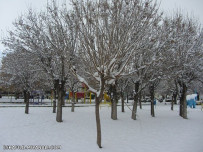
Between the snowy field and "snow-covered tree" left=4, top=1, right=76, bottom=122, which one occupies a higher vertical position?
"snow-covered tree" left=4, top=1, right=76, bottom=122

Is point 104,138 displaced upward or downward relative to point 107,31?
downward

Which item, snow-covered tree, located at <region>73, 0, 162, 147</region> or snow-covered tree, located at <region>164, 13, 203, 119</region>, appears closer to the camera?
snow-covered tree, located at <region>73, 0, 162, 147</region>

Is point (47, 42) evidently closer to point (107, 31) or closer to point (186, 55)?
point (107, 31)

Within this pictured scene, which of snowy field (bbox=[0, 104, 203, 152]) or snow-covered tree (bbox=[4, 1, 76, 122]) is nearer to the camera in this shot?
snowy field (bbox=[0, 104, 203, 152])

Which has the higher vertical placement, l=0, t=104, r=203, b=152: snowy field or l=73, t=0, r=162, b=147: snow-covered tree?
l=73, t=0, r=162, b=147: snow-covered tree

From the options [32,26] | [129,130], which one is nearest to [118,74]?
[129,130]

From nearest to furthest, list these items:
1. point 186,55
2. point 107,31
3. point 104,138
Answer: point 107,31 < point 104,138 < point 186,55

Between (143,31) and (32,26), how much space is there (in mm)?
8726

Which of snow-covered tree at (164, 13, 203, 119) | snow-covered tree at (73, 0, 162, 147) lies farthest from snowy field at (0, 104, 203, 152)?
snow-covered tree at (164, 13, 203, 119)

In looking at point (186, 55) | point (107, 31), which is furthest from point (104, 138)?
point (186, 55)

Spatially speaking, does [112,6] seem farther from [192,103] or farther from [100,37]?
[192,103]

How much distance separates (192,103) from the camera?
30.4 meters

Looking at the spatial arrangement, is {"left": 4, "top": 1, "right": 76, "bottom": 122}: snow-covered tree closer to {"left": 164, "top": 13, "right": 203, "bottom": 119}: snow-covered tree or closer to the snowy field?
the snowy field

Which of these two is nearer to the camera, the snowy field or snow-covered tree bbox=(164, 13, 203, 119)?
the snowy field
